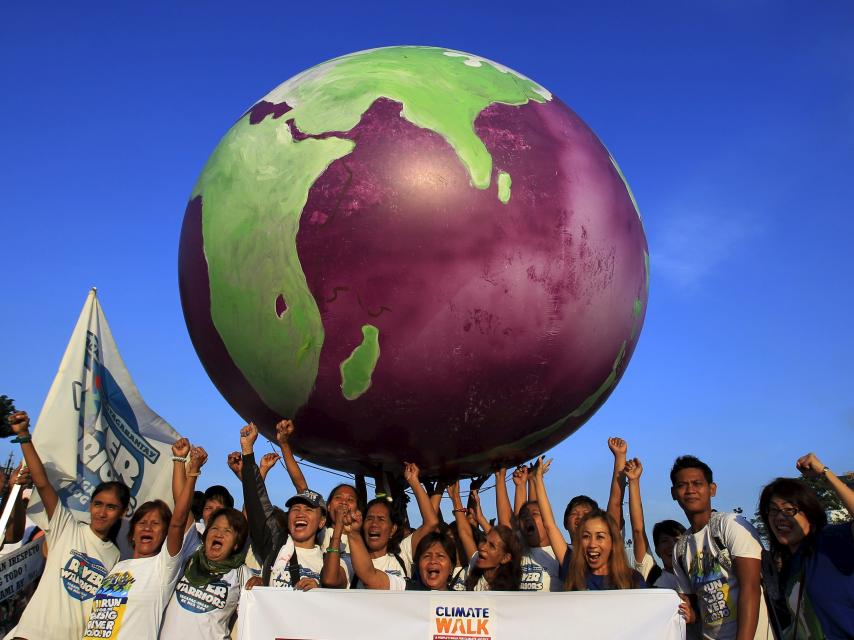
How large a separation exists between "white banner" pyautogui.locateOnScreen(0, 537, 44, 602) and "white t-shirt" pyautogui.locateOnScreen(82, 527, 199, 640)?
737 mm

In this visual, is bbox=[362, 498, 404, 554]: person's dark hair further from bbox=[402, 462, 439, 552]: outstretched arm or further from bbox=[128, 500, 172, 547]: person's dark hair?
bbox=[128, 500, 172, 547]: person's dark hair

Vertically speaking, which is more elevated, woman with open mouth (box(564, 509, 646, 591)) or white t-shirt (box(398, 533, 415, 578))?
white t-shirt (box(398, 533, 415, 578))

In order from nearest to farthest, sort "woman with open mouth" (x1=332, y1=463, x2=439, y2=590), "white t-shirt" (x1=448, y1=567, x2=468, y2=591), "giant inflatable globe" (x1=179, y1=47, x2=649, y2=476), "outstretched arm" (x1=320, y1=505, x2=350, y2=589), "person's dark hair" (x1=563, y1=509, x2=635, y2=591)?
"person's dark hair" (x1=563, y1=509, x2=635, y2=591) → "outstretched arm" (x1=320, y1=505, x2=350, y2=589) → "woman with open mouth" (x1=332, y1=463, x2=439, y2=590) → "white t-shirt" (x1=448, y1=567, x2=468, y2=591) → "giant inflatable globe" (x1=179, y1=47, x2=649, y2=476)

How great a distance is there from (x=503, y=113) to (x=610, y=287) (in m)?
1.35

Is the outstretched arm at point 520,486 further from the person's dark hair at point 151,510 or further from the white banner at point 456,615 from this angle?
the person's dark hair at point 151,510

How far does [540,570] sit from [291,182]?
2.83 metres

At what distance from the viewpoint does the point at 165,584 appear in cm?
415

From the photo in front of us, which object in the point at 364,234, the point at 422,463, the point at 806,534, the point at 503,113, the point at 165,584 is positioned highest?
the point at 503,113

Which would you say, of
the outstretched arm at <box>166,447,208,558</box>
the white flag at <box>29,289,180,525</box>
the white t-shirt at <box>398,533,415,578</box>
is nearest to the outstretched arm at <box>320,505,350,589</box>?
the white t-shirt at <box>398,533,415,578</box>

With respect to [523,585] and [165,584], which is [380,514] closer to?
[523,585]

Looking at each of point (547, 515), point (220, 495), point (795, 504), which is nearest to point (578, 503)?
point (547, 515)

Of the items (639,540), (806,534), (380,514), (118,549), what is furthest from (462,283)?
(118,549)

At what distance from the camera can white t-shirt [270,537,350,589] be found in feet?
14.3

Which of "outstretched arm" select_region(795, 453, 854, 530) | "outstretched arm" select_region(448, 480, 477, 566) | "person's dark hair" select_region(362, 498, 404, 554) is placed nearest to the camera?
"outstretched arm" select_region(795, 453, 854, 530)
